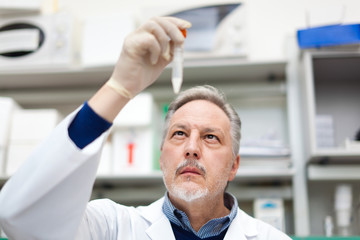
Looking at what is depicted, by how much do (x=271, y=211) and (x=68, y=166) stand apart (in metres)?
1.30

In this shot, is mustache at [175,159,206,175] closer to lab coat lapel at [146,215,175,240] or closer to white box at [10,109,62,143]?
lab coat lapel at [146,215,175,240]

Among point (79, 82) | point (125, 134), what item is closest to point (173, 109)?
point (125, 134)

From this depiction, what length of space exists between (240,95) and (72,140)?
4.93 ft

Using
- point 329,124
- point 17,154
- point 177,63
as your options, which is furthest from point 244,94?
point 177,63

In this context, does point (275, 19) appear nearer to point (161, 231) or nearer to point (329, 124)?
point (329, 124)

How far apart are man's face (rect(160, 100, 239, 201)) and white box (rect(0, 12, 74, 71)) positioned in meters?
0.90

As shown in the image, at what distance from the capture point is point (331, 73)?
2.11 m

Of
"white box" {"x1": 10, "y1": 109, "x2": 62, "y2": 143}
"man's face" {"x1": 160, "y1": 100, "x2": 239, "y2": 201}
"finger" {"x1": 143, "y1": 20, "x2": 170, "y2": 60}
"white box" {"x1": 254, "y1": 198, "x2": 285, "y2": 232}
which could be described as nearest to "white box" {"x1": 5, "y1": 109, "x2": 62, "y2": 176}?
"white box" {"x1": 10, "y1": 109, "x2": 62, "y2": 143}

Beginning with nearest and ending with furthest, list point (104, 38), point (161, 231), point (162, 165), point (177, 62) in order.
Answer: point (177, 62) < point (161, 231) < point (162, 165) < point (104, 38)

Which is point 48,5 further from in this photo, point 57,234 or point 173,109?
point 57,234

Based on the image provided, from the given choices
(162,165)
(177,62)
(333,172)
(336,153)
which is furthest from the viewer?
(333,172)

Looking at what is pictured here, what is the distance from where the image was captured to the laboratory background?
192 cm

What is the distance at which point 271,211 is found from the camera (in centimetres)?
192

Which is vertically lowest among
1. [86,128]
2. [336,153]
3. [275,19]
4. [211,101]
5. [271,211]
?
[271,211]
